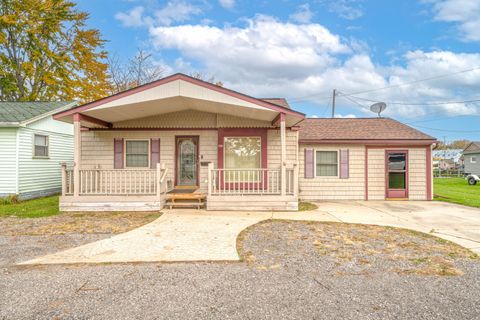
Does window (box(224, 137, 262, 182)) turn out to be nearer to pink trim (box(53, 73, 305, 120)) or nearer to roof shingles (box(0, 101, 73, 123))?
pink trim (box(53, 73, 305, 120))

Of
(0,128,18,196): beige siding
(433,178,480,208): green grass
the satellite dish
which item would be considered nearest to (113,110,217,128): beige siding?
(0,128,18,196): beige siding

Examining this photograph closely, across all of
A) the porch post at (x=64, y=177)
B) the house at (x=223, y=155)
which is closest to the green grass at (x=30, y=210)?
the house at (x=223, y=155)

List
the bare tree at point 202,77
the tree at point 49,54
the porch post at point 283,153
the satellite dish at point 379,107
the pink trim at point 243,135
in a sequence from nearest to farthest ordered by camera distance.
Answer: the porch post at point 283,153, the pink trim at point 243,135, the satellite dish at point 379,107, the tree at point 49,54, the bare tree at point 202,77

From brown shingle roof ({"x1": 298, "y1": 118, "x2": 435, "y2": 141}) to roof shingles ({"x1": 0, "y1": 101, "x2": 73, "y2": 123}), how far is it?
34.3ft

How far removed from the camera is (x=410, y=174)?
33.6 ft

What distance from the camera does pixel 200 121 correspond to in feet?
31.4

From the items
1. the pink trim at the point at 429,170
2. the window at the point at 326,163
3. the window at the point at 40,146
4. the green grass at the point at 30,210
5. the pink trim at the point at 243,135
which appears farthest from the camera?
the window at the point at 40,146

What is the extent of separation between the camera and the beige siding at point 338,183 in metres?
10.2

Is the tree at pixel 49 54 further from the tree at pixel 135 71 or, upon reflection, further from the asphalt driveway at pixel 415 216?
the asphalt driveway at pixel 415 216

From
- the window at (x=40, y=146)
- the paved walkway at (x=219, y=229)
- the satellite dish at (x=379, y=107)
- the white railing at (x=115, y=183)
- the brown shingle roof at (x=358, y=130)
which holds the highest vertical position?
the satellite dish at (x=379, y=107)

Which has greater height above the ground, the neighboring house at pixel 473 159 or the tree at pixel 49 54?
the tree at pixel 49 54

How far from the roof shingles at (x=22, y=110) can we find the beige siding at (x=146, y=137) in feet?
8.54

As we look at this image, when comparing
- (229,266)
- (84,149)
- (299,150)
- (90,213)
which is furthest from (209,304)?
(84,149)

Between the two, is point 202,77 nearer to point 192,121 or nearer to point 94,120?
point 192,121
